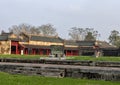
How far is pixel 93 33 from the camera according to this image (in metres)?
130

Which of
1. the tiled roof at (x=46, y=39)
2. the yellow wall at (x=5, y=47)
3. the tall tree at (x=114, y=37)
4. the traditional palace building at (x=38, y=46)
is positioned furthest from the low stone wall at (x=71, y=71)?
the tall tree at (x=114, y=37)

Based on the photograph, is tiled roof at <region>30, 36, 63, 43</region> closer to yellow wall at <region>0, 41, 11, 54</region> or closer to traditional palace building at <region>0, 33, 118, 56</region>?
traditional palace building at <region>0, 33, 118, 56</region>

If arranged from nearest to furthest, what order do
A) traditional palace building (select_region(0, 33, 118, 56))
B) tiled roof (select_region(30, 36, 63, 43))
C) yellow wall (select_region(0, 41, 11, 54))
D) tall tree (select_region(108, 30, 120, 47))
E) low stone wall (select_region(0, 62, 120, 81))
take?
low stone wall (select_region(0, 62, 120, 81))
yellow wall (select_region(0, 41, 11, 54))
traditional palace building (select_region(0, 33, 118, 56))
tiled roof (select_region(30, 36, 63, 43))
tall tree (select_region(108, 30, 120, 47))

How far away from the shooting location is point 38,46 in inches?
3248

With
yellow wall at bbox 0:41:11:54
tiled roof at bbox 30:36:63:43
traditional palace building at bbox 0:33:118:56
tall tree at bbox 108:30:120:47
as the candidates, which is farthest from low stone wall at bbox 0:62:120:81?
tall tree at bbox 108:30:120:47

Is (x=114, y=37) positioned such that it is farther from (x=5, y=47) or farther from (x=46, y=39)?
(x=5, y=47)

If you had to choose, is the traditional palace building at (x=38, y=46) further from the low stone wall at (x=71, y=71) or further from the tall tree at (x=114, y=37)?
the low stone wall at (x=71, y=71)

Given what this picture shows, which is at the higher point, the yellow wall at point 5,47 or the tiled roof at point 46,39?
the tiled roof at point 46,39

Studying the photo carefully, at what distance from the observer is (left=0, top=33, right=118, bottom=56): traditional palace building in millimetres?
77281

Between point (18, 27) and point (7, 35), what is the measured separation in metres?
44.6

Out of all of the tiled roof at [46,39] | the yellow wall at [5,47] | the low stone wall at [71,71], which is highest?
the tiled roof at [46,39]

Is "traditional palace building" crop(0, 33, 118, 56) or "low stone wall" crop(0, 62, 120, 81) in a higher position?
"traditional palace building" crop(0, 33, 118, 56)

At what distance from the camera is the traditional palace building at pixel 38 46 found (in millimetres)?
77281

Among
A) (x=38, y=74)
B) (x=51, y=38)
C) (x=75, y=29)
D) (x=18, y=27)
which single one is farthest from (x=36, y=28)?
(x=38, y=74)
